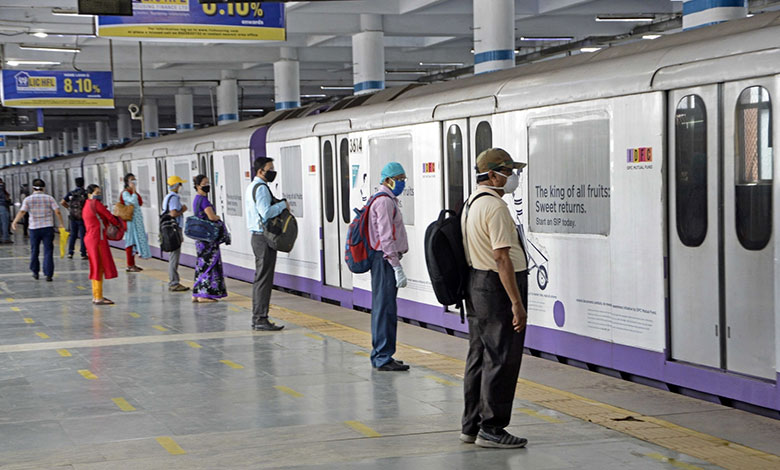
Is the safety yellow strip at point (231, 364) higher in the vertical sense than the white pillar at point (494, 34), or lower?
lower

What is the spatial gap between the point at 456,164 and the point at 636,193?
311 centimetres

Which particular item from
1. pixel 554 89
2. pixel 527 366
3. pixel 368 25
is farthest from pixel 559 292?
pixel 368 25

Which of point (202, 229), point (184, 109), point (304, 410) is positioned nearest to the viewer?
point (304, 410)

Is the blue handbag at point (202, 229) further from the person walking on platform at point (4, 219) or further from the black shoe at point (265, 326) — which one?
the person walking on platform at point (4, 219)

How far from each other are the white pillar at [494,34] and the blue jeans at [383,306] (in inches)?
428

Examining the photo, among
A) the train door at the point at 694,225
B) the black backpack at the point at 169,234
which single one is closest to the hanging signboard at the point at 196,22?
the black backpack at the point at 169,234

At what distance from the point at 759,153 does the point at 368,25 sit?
19200 mm

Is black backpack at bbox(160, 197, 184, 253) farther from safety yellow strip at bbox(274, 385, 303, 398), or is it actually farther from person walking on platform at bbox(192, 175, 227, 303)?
safety yellow strip at bbox(274, 385, 303, 398)

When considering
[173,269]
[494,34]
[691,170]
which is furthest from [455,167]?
[494,34]

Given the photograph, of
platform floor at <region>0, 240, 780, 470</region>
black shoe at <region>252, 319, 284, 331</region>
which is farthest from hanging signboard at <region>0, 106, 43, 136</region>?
black shoe at <region>252, 319, 284, 331</region>

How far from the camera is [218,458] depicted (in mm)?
6070

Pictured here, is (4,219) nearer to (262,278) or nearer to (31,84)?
(31,84)

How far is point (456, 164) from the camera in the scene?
10492 mm

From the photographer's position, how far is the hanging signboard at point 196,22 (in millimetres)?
12000
